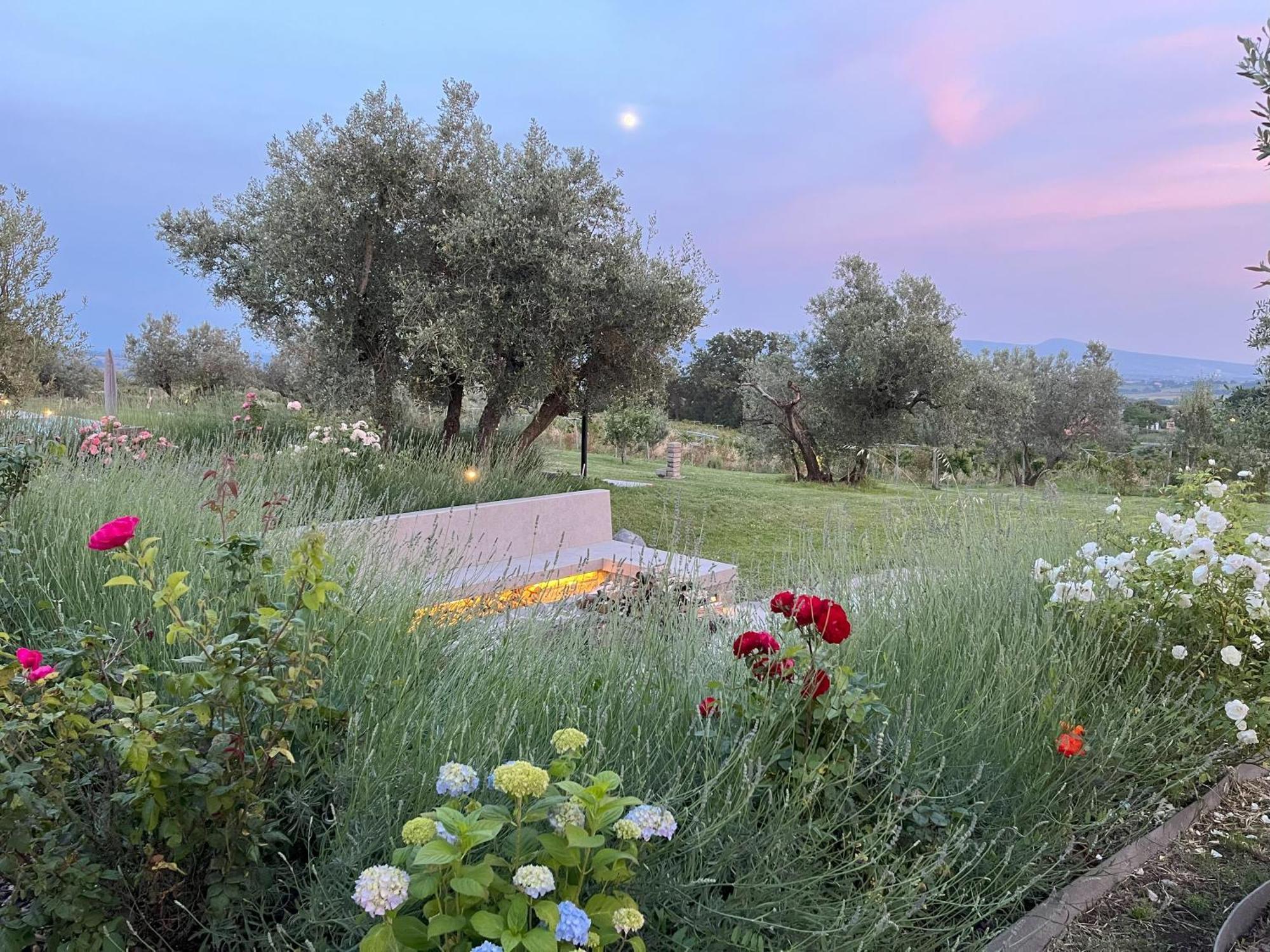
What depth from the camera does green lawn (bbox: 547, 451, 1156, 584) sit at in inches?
172

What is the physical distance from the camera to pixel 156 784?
118 centimetres

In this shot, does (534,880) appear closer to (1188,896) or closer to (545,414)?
(1188,896)

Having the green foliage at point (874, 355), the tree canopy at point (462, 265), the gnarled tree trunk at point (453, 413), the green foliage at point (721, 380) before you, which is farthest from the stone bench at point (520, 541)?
the green foliage at point (721, 380)

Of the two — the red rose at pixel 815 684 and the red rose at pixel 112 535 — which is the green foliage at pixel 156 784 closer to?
the red rose at pixel 112 535

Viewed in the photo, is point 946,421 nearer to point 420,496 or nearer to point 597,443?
point 597,443

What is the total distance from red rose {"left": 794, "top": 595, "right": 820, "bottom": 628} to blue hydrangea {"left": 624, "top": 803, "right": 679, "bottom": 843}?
0.79 m

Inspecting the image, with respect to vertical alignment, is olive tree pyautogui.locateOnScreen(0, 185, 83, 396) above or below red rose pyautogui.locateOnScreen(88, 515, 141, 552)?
above

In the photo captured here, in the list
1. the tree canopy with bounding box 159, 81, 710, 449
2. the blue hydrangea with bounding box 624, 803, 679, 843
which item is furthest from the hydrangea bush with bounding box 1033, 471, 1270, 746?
the tree canopy with bounding box 159, 81, 710, 449

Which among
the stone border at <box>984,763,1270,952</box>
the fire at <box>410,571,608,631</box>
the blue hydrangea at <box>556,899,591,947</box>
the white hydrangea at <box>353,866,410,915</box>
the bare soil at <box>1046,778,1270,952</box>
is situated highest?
the white hydrangea at <box>353,866,410,915</box>

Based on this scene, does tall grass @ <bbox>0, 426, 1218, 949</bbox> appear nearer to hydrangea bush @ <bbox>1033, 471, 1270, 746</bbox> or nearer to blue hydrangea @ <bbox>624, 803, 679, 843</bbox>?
hydrangea bush @ <bbox>1033, 471, 1270, 746</bbox>

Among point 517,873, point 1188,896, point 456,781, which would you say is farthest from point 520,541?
point 517,873

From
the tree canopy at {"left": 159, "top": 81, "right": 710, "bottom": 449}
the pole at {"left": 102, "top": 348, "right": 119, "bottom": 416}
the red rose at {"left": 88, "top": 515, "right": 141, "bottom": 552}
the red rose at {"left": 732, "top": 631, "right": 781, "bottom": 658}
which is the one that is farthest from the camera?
the pole at {"left": 102, "top": 348, "right": 119, "bottom": 416}

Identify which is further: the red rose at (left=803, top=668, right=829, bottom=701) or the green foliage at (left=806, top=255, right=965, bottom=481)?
the green foliage at (left=806, top=255, right=965, bottom=481)

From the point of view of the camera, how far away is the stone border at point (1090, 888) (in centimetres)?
174
